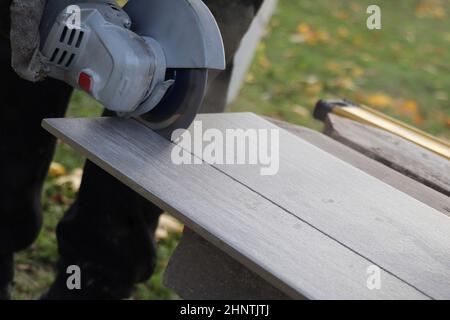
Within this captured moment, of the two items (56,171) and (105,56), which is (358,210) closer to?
(105,56)

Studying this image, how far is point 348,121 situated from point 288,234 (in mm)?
914

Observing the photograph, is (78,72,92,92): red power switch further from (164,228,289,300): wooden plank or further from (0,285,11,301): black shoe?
(0,285,11,301): black shoe

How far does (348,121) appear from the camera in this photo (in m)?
2.22

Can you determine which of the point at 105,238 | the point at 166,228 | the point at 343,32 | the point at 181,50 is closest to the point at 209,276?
the point at 181,50

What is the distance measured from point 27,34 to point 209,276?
1.90 ft

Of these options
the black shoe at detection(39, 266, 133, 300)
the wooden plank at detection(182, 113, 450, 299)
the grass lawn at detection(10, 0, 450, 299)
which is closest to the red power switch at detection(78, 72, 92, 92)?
the wooden plank at detection(182, 113, 450, 299)

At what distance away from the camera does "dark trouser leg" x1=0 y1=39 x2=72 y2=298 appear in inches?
79.4

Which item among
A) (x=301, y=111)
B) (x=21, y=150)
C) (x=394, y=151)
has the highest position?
(x=394, y=151)

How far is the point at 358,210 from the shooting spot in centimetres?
154

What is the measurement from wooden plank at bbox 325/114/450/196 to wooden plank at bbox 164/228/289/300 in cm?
60

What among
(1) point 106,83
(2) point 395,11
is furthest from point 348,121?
(2) point 395,11

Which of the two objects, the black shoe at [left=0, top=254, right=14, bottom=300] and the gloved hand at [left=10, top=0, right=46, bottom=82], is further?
the black shoe at [left=0, top=254, right=14, bottom=300]

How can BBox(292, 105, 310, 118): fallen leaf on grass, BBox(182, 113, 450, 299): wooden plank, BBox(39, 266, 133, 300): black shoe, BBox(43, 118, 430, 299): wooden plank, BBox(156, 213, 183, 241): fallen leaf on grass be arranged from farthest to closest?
BBox(292, 105, 310, 118): fallen leaf on grass
BBox(156, 213, 183, 241): fallen leaf on grass
BBox(39, 266, 133, 300): black shoe
BBox(182, 113, 450, 299): wooden plank
BBox(43, 118, 430, 299): wooden plank

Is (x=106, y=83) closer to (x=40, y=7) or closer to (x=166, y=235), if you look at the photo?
(x=40, y=7)
